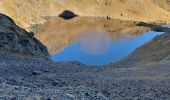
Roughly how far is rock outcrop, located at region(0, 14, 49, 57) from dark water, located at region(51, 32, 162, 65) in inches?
774

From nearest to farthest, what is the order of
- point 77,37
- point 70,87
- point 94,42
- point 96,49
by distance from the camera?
point 70,87 < point 96,49 < point 94,42 < point 77,37

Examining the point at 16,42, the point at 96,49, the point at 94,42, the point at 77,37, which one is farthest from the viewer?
the point at 77,37

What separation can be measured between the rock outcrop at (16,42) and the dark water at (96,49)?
1966 centimetres

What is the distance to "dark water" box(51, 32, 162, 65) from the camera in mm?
94688

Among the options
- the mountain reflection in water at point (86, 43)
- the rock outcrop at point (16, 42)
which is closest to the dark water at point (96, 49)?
the mountain reflection in water at point (86, 43)

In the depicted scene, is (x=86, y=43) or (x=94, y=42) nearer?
(x=86, y=43)

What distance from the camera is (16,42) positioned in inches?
2425

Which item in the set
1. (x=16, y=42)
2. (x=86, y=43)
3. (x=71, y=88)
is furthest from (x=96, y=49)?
(x=71, y=88)

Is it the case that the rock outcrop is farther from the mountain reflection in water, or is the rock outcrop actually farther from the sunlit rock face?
the sunlit rock face

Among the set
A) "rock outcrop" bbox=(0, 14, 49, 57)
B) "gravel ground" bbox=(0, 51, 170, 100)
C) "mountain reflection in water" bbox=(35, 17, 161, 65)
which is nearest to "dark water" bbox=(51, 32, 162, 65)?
"mountain reflection in water" bbox=(35, 17, 161, 65)

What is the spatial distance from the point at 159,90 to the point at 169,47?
51.7 meters

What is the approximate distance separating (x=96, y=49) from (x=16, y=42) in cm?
5387

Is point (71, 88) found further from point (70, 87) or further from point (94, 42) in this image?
point (94, 42)

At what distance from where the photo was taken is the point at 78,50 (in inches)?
4220
